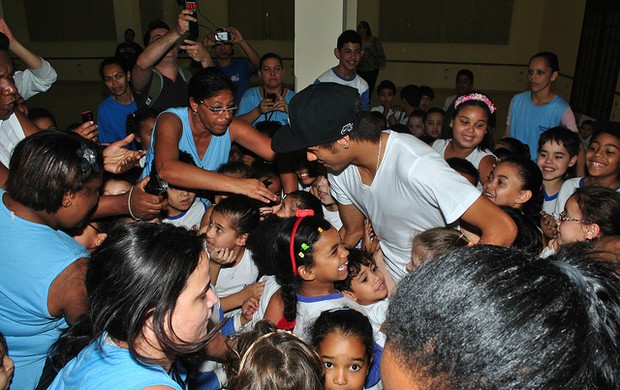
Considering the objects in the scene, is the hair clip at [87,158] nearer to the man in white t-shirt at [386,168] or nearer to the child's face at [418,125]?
the man in white t-shirt at [386,168]

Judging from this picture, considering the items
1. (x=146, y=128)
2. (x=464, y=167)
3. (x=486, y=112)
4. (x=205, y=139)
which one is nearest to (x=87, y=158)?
(x=205, y=139)

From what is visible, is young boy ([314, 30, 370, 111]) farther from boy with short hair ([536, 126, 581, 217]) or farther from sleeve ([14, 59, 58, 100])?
sleeve ([14, 59, 58, 100])

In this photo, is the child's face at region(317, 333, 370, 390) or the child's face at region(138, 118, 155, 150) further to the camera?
the child's face at region(138, 118, 155, 150)

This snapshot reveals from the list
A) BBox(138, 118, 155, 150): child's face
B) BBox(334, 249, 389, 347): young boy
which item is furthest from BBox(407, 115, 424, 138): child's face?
BBox(334, 249, 389, 347): young boy

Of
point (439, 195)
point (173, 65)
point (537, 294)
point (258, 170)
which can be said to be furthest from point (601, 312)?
point (173, 65)

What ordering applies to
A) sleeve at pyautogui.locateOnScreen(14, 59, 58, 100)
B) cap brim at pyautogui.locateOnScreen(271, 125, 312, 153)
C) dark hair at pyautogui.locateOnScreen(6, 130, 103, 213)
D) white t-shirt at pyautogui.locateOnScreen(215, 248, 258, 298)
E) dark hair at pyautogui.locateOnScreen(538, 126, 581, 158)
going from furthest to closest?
sleeve at pyautogui.locateOnScreen(14, 59, 58, 100), dark hair at pyautogui.locateOnScreen(538, 126, 581, 158), white t-shirt at pyautogui.locateOnScreen(215, 248, 258, 298), cap brim at pyautogui.locateOnScreen(271, 125, 312, 153), dark hair at pyautogui.locateOnScreen(6, 130, 103, 213)

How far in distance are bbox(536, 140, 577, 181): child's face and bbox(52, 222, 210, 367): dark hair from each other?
2945 millimetres

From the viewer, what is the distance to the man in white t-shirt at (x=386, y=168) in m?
1.84

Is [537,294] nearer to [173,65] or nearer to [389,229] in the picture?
[389,229]

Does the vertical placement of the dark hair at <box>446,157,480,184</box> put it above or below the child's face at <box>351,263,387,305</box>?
above

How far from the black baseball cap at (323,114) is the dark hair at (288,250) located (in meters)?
0.41

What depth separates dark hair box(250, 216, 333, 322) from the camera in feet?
7.33

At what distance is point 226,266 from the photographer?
2.71m

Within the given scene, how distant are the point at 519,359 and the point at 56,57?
1537 cm
